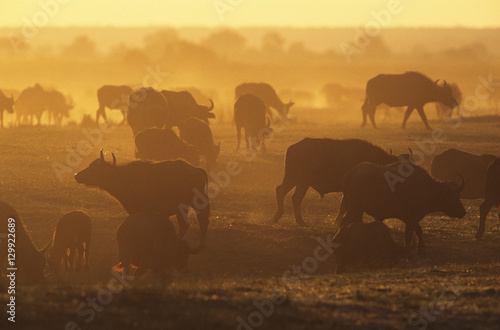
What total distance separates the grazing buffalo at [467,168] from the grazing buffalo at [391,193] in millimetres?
4154

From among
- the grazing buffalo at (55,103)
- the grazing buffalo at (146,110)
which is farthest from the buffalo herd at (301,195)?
the grazing buffalo at (55,103)

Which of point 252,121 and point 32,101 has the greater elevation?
point 32,101

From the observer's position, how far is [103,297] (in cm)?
977

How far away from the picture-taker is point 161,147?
69.9 feet

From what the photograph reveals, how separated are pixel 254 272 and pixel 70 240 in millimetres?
3227

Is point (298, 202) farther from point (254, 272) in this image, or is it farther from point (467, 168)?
point (467, 168)

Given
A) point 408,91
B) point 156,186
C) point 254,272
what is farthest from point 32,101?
point 254,272

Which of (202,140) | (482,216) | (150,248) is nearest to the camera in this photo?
(150,248)

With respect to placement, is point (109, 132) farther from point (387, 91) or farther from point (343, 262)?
point (343, 262)

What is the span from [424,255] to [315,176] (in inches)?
132

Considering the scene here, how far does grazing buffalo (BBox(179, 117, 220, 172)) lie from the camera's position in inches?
953

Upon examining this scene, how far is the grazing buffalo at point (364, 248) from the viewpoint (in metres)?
14.3

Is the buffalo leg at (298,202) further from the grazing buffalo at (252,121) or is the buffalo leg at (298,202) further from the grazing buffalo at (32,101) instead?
the grazing buffalo at (32,101)

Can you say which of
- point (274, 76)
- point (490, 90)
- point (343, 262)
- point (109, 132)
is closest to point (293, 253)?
point (343, 262)
